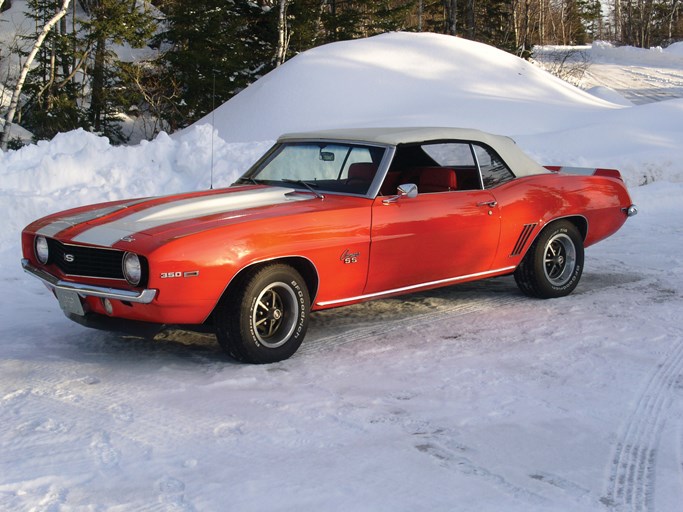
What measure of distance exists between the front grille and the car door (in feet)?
5.29

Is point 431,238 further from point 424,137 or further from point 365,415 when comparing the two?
point 365,415

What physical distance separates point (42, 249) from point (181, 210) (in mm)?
924

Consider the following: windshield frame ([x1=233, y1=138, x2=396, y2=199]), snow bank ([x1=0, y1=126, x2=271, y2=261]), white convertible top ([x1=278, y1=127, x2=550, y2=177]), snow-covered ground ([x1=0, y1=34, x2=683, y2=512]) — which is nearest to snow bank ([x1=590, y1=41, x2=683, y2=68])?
snow bank ([x1=0, y1=126, x2=271, y2=261])

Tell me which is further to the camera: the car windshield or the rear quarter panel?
the rear quarter panel

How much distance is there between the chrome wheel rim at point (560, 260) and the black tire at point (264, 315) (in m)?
2.50

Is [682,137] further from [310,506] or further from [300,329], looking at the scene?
[310,506]

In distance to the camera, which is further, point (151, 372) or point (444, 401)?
point (151, 372)

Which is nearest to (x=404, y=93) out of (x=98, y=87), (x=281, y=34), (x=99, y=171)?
(x=281, y=34)

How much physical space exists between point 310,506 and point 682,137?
13.4 m

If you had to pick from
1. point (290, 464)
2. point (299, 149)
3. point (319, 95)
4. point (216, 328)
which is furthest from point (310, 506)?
point (319, 95)

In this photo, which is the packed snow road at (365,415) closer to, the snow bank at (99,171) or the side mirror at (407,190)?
the side mirror at (407,190)

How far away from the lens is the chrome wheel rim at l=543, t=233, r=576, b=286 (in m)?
6.50

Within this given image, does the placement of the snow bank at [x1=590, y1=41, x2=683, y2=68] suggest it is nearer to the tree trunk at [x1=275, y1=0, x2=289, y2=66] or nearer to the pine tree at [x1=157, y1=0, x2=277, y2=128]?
the pine tree at [x1=157, y1=0, x2=277, y2=128]

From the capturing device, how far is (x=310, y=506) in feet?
9.95
